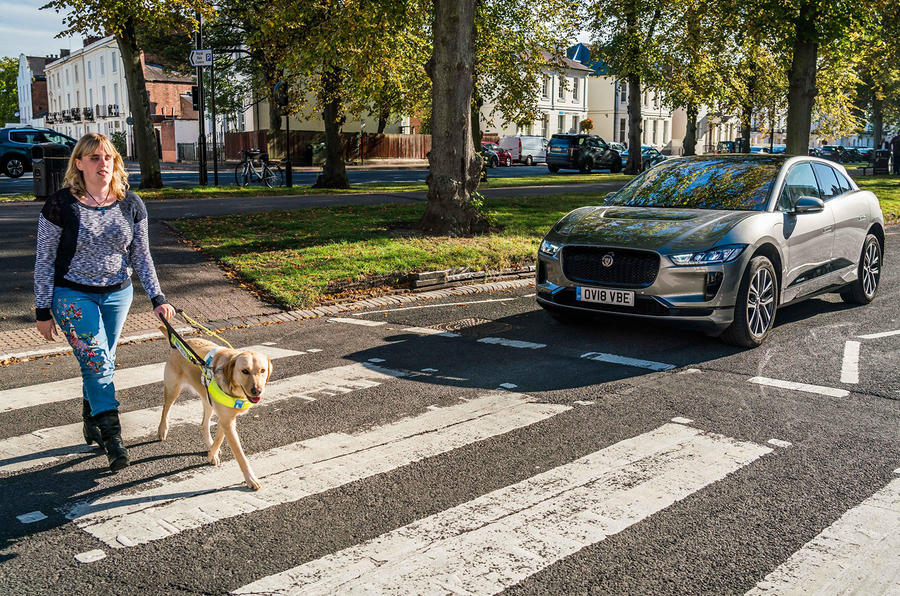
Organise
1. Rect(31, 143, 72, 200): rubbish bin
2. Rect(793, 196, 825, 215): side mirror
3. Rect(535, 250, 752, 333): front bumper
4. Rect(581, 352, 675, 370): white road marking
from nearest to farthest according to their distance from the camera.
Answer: Rect(581, 352, 675, 370): white road marking
Rect(535, 250, 752, 333): front bumper
Rect(793, 196, 825, 215): side mirror
Rect(31, 143, 72, 200): rubbish bin

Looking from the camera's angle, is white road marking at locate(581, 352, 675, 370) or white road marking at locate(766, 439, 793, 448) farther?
white road marking at locate(581, 352, 675, 370)

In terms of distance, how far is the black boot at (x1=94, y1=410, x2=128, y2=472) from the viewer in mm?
4656

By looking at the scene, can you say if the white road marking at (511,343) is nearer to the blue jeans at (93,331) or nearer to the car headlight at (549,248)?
the car headlight at (549,248)

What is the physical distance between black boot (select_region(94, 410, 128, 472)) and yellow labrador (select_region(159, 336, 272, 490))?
0.41 meters

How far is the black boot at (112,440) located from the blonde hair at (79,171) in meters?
1.25

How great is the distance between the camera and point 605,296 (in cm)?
787

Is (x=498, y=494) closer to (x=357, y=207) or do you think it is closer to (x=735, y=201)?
(x=735, y=201)

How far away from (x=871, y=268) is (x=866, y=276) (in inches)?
8.0

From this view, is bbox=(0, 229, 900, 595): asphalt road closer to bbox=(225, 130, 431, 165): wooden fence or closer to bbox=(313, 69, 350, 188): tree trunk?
bbox=(313, 69, 350, 188): tree trunk

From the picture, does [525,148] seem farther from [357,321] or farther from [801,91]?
[357,321]

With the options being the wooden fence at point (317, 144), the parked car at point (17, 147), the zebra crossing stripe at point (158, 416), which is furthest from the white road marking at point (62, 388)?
the wooden fence at point (317, 144)

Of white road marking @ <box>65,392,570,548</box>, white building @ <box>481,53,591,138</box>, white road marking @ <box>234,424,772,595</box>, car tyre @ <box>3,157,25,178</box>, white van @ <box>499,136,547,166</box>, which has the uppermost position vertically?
white building @ <box>481,53,591,138</box>

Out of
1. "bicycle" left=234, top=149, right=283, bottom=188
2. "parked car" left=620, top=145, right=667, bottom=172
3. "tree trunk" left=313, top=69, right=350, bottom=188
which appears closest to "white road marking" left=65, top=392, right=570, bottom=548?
"tree trunk" left=313, top=69, right=350, bottom=188

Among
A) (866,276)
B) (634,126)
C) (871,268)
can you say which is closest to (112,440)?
(866,276)
